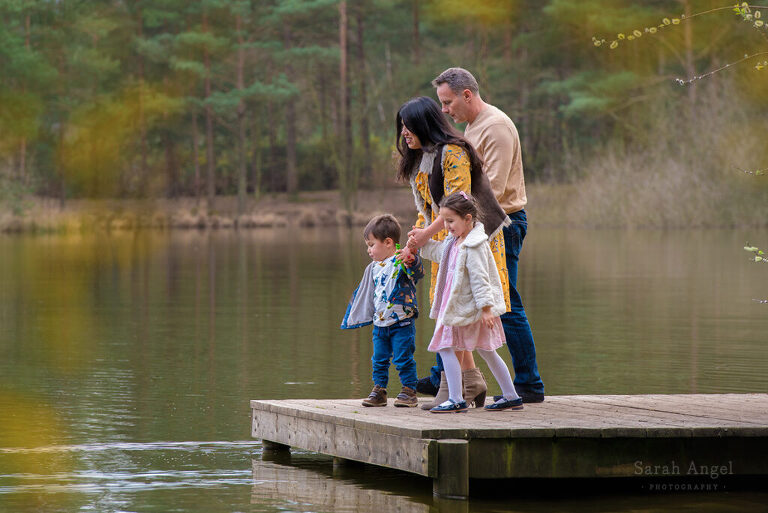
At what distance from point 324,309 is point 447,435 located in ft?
35.8

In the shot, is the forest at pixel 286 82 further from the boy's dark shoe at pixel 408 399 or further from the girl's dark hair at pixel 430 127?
the girl's dark hair at pixel 430 127

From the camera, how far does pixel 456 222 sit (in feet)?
23.4

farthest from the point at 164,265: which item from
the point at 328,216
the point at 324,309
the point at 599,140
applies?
the point at 599,140

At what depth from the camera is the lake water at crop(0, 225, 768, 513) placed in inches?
269

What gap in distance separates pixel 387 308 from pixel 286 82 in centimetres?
5074

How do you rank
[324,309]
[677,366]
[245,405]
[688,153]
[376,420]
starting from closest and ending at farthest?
[376,420]
[245,405]
[677,366]
[324,309]
[688,153]

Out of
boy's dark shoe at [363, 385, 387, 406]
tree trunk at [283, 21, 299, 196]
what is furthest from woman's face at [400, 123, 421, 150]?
tree trunk at [283, 21, 299, 196]

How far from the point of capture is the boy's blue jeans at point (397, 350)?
7.59m

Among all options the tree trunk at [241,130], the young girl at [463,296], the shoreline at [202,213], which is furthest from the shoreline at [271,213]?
the young girl at [463,296]

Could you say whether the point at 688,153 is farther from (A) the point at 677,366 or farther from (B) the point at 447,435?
(B) the point at 447,435

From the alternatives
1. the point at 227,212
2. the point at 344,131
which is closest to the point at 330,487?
the point at 227,212

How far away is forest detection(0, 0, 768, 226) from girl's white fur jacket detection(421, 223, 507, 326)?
40.6 meters

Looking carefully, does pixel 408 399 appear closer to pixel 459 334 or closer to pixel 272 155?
pixel 459 334

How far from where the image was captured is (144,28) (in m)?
67.4
